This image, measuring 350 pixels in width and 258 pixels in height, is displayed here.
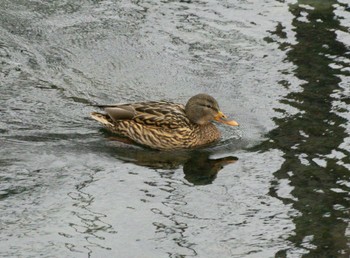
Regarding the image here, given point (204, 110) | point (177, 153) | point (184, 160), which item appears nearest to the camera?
point (184, 160)

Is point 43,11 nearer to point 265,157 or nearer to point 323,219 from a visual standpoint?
point 265,157

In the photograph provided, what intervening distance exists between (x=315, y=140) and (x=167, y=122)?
1.82 metres

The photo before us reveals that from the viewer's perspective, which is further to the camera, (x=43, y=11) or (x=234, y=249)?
(x=43, y=11)

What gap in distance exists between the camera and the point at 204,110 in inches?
446

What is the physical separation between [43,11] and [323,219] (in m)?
7.30

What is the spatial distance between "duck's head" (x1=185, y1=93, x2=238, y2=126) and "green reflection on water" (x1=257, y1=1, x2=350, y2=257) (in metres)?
0.67

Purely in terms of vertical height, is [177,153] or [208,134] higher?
[208,134]

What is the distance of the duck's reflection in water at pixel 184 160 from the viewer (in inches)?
403

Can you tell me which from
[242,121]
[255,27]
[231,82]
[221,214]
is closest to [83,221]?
[221,214]

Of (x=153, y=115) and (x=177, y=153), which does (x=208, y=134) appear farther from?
(x=153, y=115)

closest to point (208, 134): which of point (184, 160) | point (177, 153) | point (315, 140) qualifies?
point (177, 153)

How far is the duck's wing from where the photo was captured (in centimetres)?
1138

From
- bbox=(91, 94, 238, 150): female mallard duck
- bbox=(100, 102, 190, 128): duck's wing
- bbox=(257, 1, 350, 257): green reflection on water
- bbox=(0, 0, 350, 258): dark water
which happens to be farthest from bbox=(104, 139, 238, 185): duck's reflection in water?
bbox=(257, 1, 350, 257): green reflection on water

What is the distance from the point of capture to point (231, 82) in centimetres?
1270
